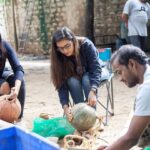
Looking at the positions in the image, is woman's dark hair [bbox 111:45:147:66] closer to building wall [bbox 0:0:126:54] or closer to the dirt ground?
the dirt ground

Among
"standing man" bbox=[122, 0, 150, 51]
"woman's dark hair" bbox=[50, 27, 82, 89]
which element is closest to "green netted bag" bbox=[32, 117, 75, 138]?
"woman's dark hair" bbox=[50, 27, 82, 89]

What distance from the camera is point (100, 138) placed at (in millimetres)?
4160

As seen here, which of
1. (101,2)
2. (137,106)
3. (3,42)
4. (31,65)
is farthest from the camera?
(101,2)

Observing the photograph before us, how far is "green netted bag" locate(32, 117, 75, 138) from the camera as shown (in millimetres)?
4070

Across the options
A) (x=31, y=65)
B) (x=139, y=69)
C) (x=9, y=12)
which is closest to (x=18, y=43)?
(x=9, y=12)

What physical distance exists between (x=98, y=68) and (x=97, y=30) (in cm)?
704

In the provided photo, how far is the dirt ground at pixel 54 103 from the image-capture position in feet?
14.9

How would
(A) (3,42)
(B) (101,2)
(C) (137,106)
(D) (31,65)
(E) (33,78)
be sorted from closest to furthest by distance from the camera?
(C) (137,106)
(A) (3,42)
(E) (33,78)
(D) (31,65)
(B) (101,2)

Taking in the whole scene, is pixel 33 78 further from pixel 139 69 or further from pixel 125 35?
pixel 139 69

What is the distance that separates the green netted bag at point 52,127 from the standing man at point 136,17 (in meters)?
3.67

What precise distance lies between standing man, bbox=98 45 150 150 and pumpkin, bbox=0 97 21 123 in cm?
190

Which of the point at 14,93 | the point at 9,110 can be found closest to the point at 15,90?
the point at 14,93

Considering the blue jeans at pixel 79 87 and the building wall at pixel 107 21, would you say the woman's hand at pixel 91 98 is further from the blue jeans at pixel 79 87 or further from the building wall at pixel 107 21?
the building wall at pixel 107 21

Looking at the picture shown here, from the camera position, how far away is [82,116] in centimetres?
404
